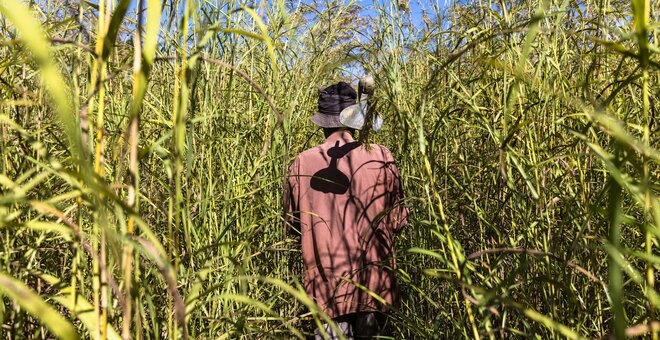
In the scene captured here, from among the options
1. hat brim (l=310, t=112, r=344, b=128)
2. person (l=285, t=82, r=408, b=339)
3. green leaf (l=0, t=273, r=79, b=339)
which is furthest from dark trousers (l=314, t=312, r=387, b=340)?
green leaf (l=0, t=273, r=79, b=339)

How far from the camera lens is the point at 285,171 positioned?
139 centimetres

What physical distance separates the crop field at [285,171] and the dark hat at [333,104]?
5.8 inches

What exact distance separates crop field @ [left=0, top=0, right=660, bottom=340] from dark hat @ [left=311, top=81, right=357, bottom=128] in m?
0.15

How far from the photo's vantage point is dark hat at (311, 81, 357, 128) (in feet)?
8.98

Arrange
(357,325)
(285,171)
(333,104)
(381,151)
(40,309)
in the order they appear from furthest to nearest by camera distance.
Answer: (333,104) → (357,325) → (381,151) → (285,171) → (40,309)

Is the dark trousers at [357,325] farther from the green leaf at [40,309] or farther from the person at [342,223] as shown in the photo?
the green leaf at [40,309]

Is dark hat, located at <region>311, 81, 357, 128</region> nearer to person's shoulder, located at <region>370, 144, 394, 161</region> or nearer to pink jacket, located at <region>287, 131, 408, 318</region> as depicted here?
pink jacket, located at <region>287, 131, 408, 318</region>

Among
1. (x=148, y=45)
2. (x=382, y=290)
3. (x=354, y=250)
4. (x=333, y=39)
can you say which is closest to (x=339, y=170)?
(x=354, y=250)

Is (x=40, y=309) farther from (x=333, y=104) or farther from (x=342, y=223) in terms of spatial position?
(x=333, y=104)

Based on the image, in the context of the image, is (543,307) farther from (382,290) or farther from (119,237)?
(119,237)

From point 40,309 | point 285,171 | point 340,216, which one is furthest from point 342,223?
point 40,309

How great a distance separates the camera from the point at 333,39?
10.6 feet

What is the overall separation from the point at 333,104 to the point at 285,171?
1.39 metres

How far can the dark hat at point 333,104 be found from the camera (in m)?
2.74
